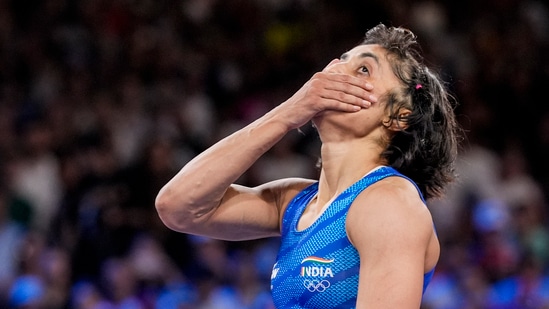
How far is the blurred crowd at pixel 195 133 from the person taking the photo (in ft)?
27.5

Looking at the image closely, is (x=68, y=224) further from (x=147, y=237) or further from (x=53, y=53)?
(x=53, y=53)

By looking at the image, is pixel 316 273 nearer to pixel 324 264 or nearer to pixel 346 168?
pixel 324 264

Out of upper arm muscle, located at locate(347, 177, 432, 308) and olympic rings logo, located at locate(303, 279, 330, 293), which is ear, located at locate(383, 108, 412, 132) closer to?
upper arm muscle, located at locate(347, 177, 432, 308)

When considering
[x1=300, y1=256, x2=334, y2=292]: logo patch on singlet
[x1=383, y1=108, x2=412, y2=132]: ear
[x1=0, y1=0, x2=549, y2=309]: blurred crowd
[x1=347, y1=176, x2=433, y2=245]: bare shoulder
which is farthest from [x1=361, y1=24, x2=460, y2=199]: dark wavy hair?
[x1=0, y1=0, x2=549, y2=309]: blurred crowd

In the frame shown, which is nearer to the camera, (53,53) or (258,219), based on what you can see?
(258,219)

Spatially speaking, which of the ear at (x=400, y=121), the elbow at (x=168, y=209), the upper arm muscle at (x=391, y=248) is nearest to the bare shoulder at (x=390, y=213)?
the upper arm muscle at (x=391, y=248)

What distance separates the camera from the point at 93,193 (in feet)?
28.6

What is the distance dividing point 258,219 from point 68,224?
16.1 ft

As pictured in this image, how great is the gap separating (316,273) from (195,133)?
6.59 meters

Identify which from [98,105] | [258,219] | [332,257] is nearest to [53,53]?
[98,105]

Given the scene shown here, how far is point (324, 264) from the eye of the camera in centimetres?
348

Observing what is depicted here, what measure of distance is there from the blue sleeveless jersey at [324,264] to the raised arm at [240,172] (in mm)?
338

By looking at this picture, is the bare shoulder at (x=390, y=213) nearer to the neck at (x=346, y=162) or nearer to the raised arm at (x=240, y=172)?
the neck at (x=346, y=162)

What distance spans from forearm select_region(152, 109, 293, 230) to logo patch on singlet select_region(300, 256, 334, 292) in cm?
47
